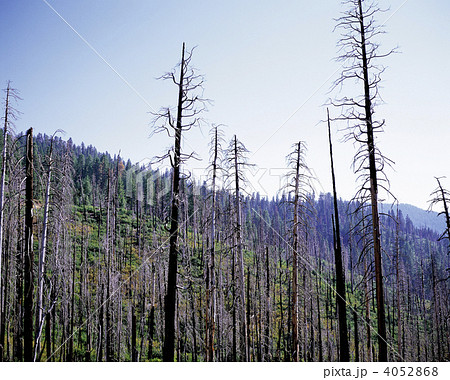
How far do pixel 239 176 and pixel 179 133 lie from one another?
16.2 ft

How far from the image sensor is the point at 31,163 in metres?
10.2

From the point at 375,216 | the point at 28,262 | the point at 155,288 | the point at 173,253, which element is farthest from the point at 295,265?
the point at 155,288

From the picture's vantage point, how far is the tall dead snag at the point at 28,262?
945 cm

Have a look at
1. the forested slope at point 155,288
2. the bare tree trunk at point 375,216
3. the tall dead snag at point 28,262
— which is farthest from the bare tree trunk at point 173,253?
the bare tree trunk at point 375,216

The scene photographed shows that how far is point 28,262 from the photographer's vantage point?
9688 millimetres

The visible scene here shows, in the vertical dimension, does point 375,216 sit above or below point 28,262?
above

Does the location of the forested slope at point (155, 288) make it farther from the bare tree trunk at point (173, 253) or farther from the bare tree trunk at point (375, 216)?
the bare tree trunk at point (375, 216)

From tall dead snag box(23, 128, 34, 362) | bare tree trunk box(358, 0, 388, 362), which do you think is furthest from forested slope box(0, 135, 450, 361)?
bare tree trunk box(358, 0, 388, 362)

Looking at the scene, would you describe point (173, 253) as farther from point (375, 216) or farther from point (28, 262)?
point (375, 216)

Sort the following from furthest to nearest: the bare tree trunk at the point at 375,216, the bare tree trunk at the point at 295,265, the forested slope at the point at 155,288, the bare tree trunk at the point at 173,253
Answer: the bare tree trunk at the point at 295,265
the forested slope at the point at 155,288
the bare tree trunk at the point at 173,253
the bare tree trunk at the point at 375,216

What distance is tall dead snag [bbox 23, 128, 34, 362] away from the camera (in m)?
9.45

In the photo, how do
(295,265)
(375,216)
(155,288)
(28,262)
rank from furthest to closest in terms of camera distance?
(155,288)
(295,265)
(28,262)
(375,216)

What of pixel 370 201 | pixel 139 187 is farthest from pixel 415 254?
pixel 370 201
